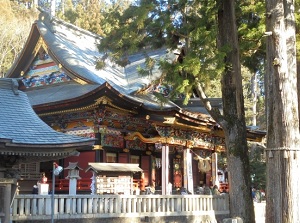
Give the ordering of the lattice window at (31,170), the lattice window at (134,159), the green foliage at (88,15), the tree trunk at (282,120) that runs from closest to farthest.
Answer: the tree trunk at (282,120) → the lattice window at (31,170) → the lattice window at (134,159) → the green foliage at (88,15)

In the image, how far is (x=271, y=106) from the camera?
9672 millimetres

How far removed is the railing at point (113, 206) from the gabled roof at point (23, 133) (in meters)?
1.95

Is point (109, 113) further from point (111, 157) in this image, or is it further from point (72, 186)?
point (72, 186)

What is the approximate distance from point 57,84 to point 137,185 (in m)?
5.52

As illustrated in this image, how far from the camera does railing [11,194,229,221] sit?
1159cm

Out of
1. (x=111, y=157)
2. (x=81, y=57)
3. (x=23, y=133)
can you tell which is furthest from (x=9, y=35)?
(x=23, y=133)


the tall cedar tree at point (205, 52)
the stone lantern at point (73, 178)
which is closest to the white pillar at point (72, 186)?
the stone lantern at point (73, 178)

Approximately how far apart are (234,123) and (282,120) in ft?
10.4

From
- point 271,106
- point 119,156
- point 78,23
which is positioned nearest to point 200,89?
point 271,106

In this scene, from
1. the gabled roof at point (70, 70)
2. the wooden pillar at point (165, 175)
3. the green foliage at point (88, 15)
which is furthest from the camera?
the green foliage at point (88, 15)

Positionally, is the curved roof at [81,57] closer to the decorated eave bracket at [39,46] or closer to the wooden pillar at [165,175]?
the decorated eave bracket at [39,46]

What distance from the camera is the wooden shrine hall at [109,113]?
1680 cm

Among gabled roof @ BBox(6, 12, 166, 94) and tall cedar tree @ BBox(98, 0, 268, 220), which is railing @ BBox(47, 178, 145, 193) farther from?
tall cedar tree @ BBox(98, 0, 268, 220)

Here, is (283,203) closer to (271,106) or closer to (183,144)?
(271,106)
